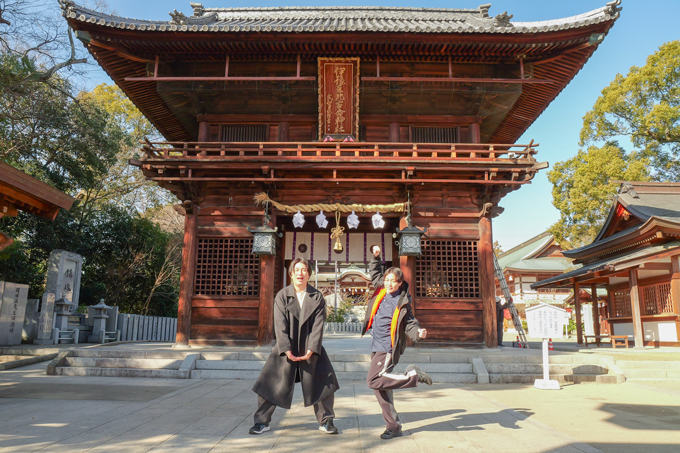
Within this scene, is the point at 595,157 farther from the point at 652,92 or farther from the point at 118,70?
the point at 118,70

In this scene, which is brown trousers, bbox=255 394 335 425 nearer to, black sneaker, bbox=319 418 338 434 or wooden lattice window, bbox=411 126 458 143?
black sneaker, bbox=319 418 338 434

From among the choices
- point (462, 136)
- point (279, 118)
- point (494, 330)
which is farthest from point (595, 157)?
point (279, 118)

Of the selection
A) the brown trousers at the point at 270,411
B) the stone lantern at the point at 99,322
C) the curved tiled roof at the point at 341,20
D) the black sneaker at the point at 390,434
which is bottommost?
the black sneaker at the point at 390,434

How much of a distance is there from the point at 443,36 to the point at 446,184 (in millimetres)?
3613

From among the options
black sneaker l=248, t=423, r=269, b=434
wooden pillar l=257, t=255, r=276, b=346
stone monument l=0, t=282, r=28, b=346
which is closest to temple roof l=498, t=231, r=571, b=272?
wooden pillar l=257, t=255, r=276, b=346

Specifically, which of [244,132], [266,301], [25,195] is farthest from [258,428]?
[244,132]

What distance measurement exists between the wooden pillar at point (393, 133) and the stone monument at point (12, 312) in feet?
39.0

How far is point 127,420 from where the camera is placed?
5391mm

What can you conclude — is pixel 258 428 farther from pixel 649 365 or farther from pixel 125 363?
pixel 649 365

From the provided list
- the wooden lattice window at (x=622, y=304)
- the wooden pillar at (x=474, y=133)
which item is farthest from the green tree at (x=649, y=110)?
the wooden pillar at (x=474, y=133)

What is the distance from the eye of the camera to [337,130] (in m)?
12.0

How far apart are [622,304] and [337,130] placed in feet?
52.6

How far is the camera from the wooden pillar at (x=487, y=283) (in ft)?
36.9

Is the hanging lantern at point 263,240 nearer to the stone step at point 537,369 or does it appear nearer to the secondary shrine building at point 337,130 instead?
the secondary shrine building at point 337,130
